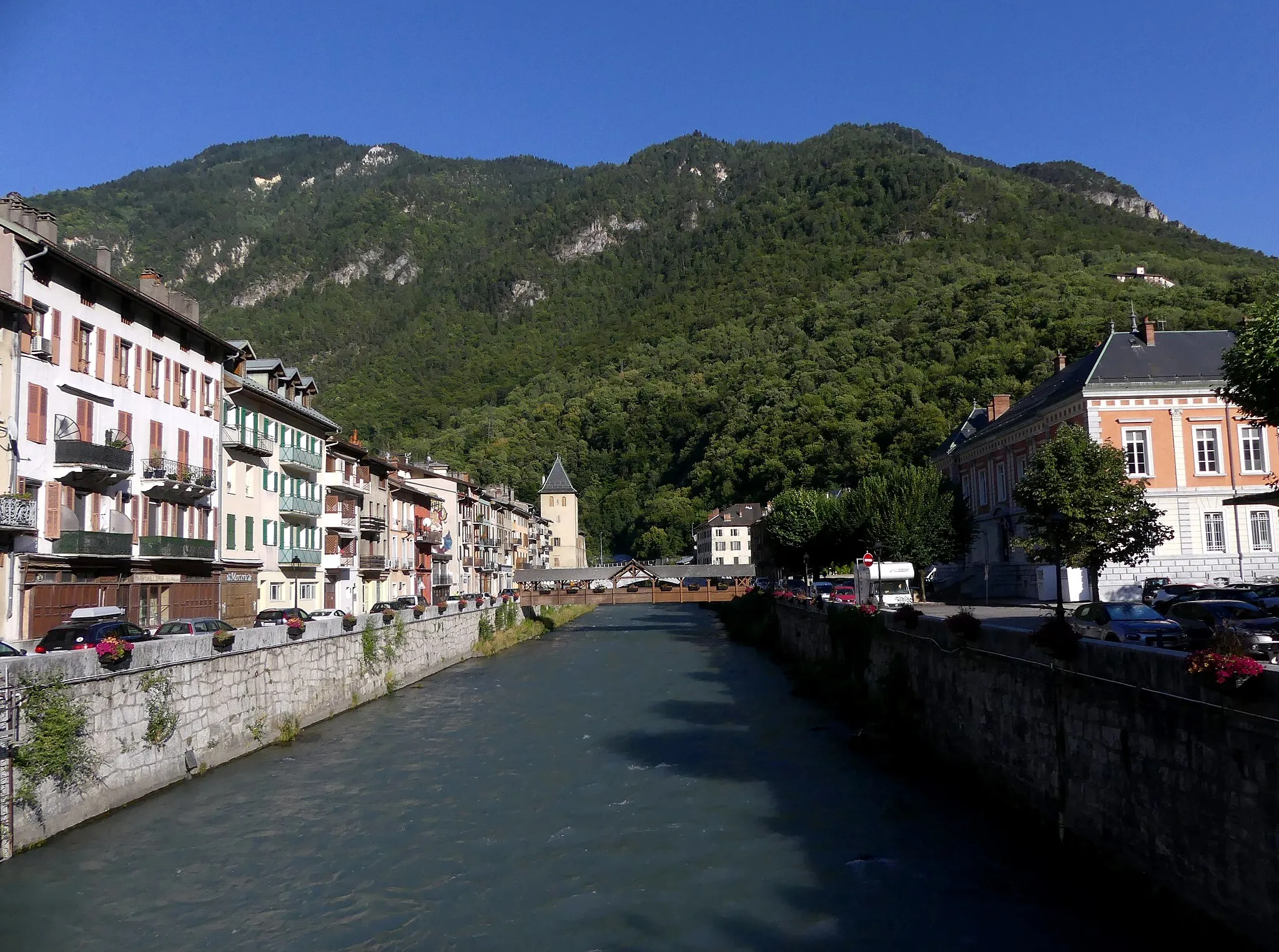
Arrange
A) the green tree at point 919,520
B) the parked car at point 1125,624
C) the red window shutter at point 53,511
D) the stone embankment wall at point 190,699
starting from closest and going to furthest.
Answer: the stone embankment wall at point 190,699 < the parked car at point 1125,624 < the red window shutter at point 53,511 < the green tree at point 919,520

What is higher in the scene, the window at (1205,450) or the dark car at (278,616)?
the window at (1205,450)

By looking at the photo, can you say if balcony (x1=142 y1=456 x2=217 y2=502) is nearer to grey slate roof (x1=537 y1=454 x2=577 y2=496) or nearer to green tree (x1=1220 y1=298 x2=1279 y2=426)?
green tree (x1=1220 y1=298 x2=1279 y2=426)

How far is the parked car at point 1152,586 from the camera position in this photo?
135 feet

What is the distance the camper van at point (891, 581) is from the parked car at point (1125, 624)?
22.0 m

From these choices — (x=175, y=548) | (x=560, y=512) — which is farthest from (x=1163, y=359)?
(x=560, y=512)

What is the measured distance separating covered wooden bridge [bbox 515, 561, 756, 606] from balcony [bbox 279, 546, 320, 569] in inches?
1006

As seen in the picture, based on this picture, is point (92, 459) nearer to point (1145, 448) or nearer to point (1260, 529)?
point (1145, 448)

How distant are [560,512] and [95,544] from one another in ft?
392

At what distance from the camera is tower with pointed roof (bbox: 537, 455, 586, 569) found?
150 m

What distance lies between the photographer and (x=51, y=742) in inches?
601

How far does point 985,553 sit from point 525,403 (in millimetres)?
122001

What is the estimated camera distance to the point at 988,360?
103000mm

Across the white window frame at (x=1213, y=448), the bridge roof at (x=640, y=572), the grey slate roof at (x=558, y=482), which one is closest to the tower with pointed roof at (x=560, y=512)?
the grey slate roof at (x=558, y=482)

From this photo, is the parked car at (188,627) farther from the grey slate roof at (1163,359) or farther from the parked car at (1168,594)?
the grey slate roof at (1163,359)
